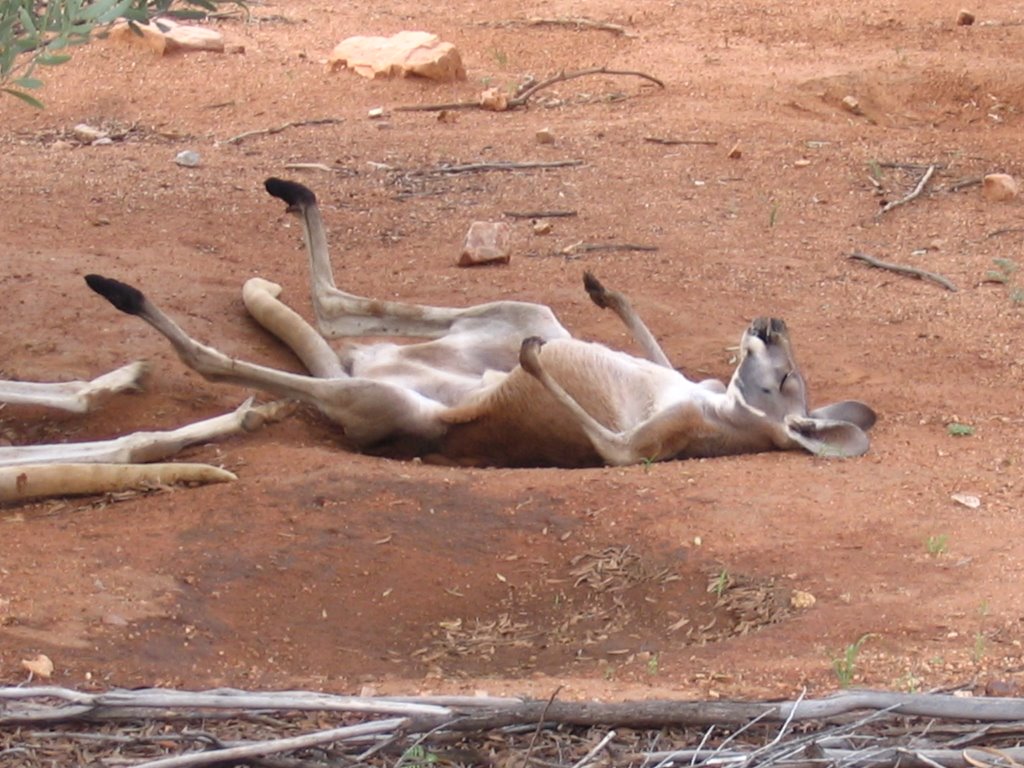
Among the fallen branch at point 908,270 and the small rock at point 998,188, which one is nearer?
the fallen branch at point 908,270

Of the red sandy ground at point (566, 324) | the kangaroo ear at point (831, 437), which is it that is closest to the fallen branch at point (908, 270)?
the red sandy ground at point (566, 324)

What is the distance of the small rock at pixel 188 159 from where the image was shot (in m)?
7.81

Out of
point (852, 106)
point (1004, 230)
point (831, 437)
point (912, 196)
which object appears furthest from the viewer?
point (852, 106)

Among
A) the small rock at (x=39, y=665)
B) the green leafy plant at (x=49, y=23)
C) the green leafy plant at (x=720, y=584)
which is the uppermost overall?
the green leafy plant at (x=49, y=23)

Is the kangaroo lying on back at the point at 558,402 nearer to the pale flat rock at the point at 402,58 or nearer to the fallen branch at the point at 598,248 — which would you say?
the fallen branch at the point at 598,248

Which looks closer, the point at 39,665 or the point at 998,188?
the point at 39,665

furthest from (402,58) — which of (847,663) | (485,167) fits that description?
(847,663)

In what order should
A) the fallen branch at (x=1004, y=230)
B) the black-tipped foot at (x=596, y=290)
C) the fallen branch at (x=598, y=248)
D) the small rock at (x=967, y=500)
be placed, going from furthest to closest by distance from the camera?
the fallen branch at (x=1004, y=230) → the fallen branch at (x=598, y=248) → the black-tipped foot at (x=596, y=290) → the small rock at (x=967, y=500)

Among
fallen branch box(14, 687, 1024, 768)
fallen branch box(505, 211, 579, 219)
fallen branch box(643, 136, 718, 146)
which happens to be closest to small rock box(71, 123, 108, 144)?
fallen branch box(505, 211, 579, 219)

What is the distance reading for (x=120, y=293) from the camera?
5066mm

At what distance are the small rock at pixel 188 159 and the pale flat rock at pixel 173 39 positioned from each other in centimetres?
186

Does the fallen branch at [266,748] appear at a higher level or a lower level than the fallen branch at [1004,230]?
higher

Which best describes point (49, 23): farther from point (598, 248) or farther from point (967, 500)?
point (598, 248)

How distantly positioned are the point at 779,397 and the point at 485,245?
182 cm
